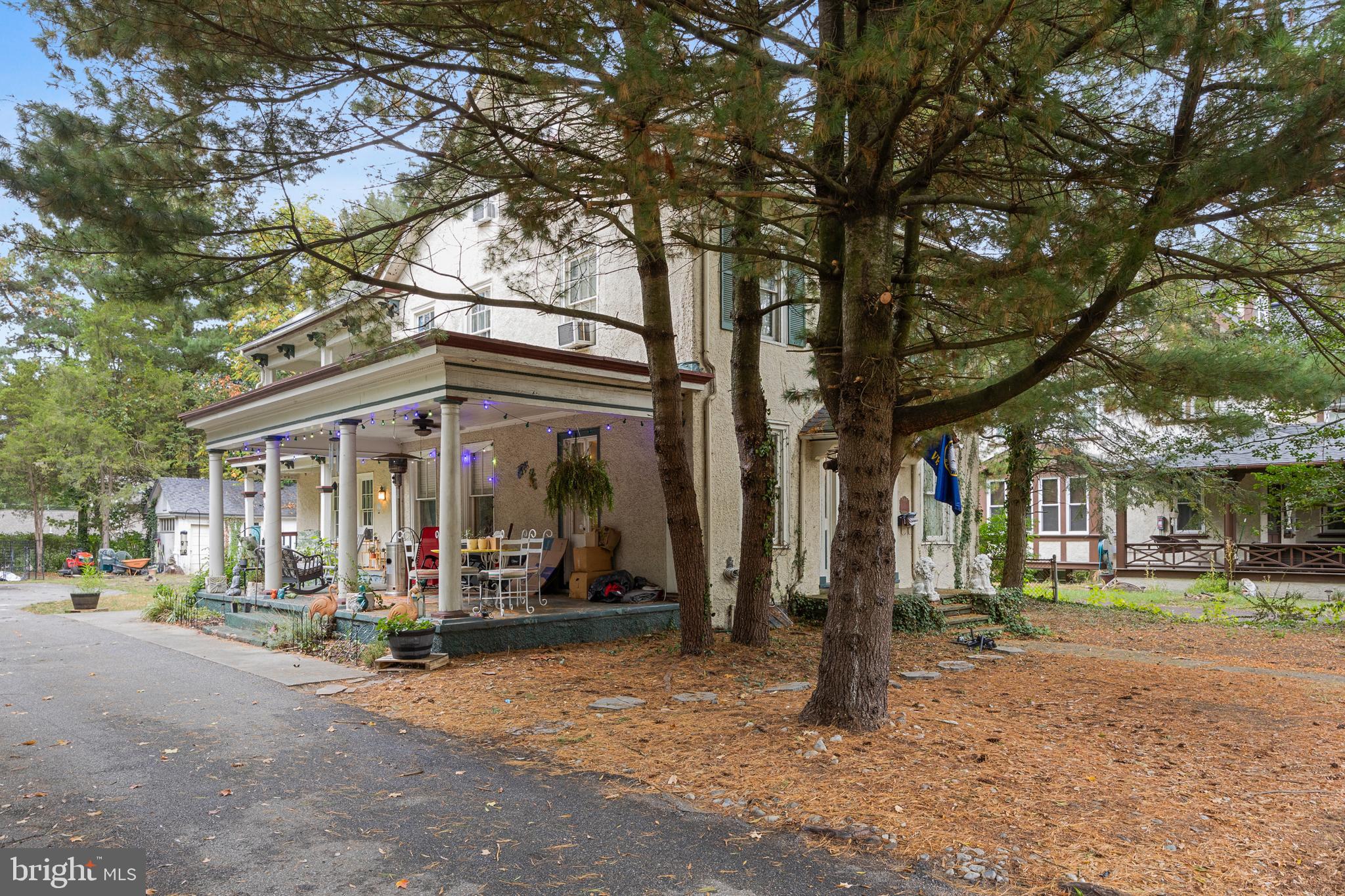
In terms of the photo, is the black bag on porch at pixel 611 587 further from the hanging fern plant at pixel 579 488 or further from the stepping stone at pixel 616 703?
the stepping stone at pixel 616 703

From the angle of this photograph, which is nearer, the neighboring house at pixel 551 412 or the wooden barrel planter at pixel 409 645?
the wooden barrel planter at pixel 409 645

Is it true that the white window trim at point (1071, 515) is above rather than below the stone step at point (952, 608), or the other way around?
above

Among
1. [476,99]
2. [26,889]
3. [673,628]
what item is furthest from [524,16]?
[673,628]

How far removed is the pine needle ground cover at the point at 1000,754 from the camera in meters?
4.27

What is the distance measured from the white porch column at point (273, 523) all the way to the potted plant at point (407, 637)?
5.20 meters

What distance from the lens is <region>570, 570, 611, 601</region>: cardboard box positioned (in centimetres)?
1274

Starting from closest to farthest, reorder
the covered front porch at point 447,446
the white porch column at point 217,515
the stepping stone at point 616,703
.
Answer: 1. the stepping stone at point 616,703
2. the covered front porch at point 447,446
3. the white porch column at point 217,515

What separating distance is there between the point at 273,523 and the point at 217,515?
113 inches

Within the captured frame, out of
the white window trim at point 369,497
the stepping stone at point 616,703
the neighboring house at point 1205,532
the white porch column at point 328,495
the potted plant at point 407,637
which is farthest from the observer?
the neighboring house at point 1205,532

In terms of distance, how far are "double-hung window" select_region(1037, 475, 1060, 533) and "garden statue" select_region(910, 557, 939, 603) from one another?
1552 cm

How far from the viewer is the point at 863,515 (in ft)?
21.2

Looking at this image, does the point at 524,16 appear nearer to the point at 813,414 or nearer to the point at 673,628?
the point at 673,628

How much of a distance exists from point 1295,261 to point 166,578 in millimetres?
28070

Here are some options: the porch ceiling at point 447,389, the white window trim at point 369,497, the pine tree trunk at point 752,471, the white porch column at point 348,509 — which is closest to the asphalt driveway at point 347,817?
the white porch column at point 348,509
